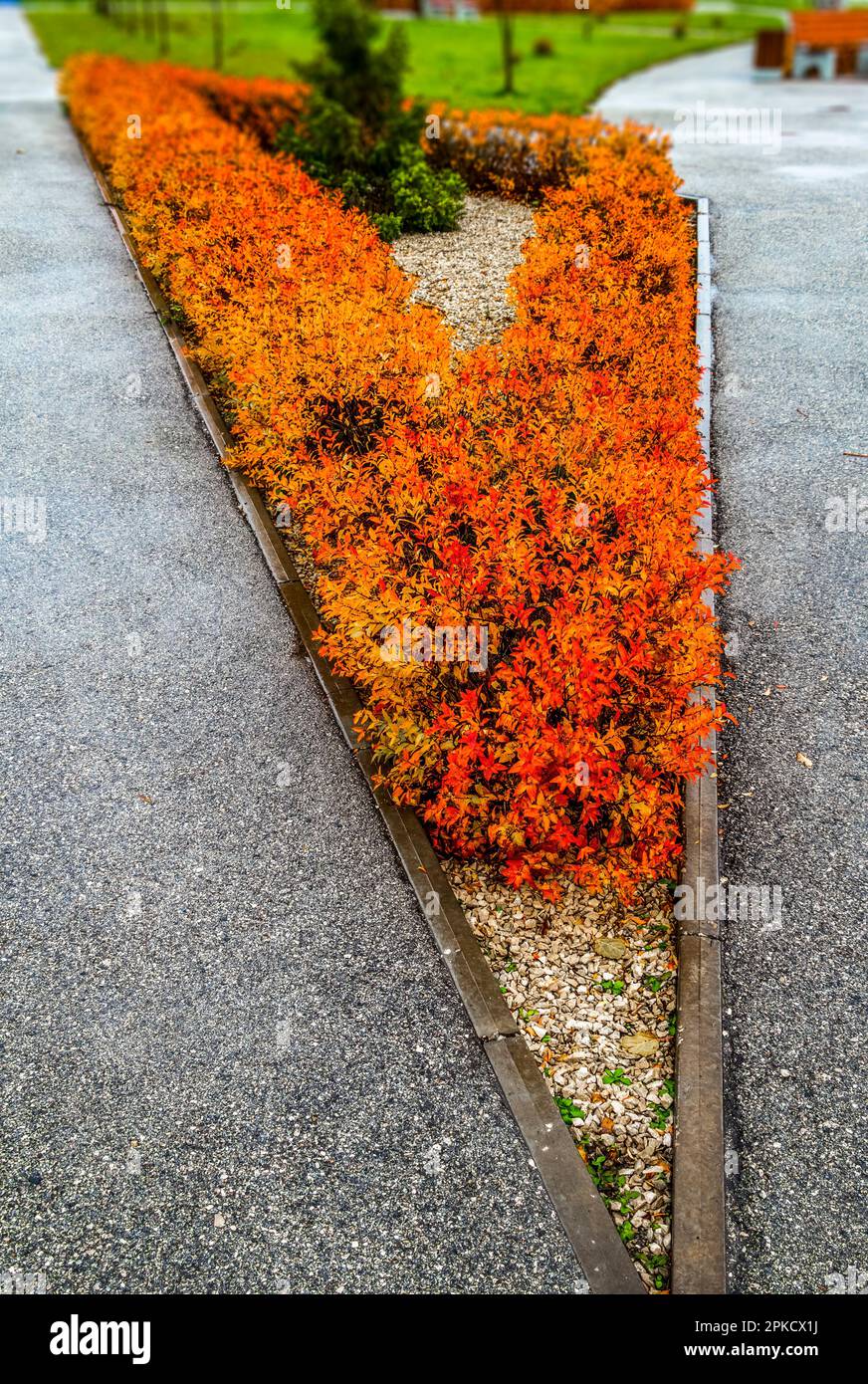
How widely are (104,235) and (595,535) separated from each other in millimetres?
11168

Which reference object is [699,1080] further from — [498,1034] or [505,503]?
[505,503]

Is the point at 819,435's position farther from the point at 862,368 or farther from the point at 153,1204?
the point at 153,1204

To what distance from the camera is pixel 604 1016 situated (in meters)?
4.46

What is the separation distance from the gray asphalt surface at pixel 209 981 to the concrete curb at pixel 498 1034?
0.08 meters

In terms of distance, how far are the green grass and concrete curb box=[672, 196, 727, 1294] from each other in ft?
55.3

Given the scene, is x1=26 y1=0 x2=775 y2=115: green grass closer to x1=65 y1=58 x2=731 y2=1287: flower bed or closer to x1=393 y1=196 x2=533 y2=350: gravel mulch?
x1=393 y1=196 x2=533 y2=350: gravel mulch

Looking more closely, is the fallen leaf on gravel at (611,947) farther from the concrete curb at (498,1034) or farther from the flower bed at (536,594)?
the concrete curb at (498,1034)

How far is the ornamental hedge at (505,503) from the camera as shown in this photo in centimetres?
478

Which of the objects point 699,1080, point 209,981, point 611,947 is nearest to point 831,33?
point 611,947

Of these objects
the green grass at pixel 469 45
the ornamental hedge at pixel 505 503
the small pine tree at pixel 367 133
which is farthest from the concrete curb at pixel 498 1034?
the green grass at pixel 469 45

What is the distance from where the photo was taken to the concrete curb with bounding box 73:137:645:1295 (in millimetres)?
3613

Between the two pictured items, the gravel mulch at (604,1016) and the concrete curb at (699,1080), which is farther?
the gravel mulch at (604,1016)
